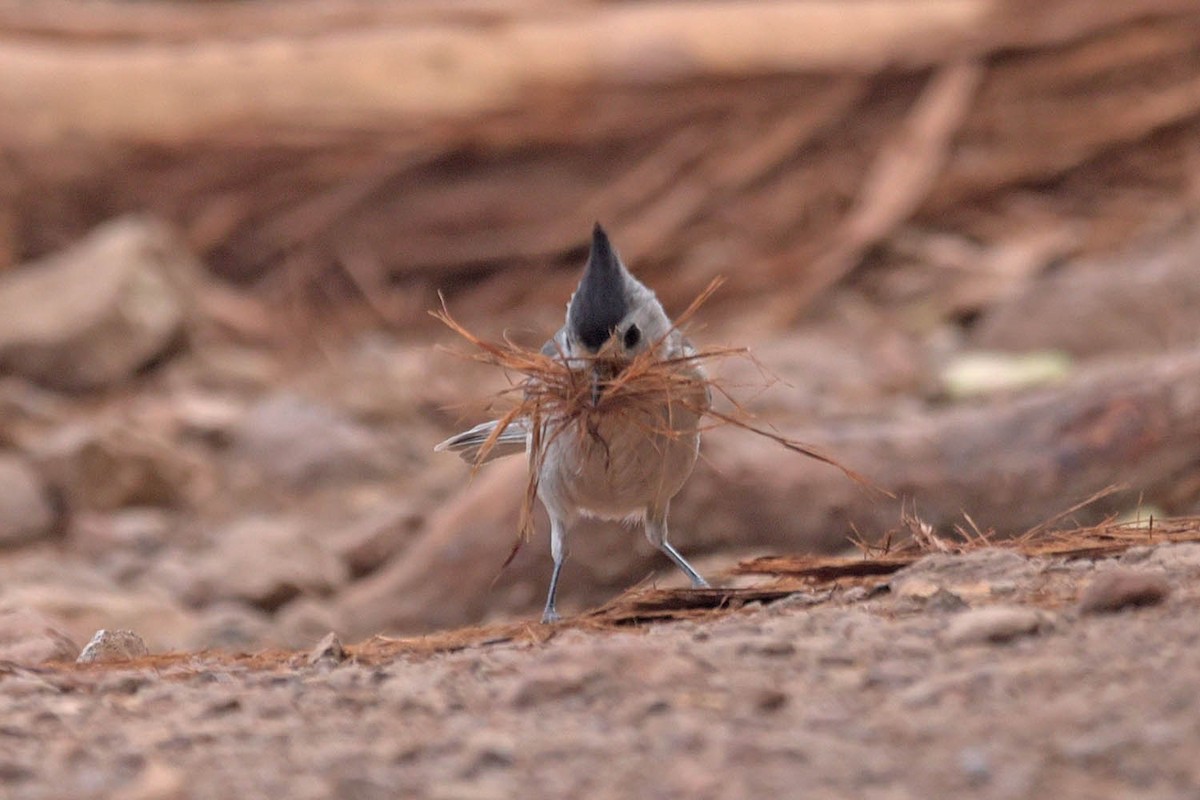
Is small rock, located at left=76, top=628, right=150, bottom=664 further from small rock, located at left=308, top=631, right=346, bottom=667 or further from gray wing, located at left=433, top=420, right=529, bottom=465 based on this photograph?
gray wing, located at left=433, top=420, right=529, bottom=465

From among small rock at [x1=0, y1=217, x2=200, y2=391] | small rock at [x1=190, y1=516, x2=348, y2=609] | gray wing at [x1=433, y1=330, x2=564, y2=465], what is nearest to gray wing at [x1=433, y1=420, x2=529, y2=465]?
gray wing at [x1=433, y1=330, x2=564, y2=465]

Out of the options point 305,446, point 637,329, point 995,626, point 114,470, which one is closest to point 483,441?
point 637,329

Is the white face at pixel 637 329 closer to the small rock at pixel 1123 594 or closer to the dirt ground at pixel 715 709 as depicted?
the dirt ground at pixel 715 709

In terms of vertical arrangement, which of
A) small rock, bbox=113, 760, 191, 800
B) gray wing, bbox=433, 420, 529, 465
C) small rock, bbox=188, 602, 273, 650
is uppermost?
gray wing, bbox=433, 420, 529, 465

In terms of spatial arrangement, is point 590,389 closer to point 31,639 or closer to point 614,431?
point 614,431

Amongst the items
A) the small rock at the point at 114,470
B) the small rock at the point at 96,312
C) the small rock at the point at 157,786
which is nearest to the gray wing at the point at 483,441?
the small rock at the point at 157,786

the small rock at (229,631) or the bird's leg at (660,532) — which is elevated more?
the bird's leg at (660,532)

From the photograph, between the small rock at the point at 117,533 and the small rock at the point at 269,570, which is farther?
the small rock at the point at 117,533
